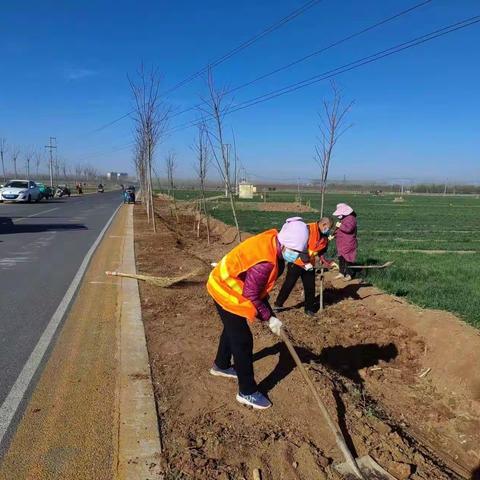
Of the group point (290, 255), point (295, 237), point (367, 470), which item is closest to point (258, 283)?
point (290, 255)

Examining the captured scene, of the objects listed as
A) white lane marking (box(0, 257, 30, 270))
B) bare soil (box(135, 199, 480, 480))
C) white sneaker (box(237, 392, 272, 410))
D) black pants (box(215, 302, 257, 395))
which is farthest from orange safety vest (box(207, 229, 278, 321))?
white lane marking (box(0, 257, 30, 270))

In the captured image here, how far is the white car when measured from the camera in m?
35.0

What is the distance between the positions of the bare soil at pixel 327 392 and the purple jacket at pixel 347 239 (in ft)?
3.43

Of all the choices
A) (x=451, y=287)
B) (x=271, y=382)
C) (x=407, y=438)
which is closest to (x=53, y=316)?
(x=271, y=382)

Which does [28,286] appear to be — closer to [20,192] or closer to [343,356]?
[343,356]

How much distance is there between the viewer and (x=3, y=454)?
10.7ft

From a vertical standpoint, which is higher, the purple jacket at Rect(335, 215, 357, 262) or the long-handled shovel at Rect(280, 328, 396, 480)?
the purple jacket at Rect(335, 215, 357, 262)

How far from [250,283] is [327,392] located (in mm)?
1339

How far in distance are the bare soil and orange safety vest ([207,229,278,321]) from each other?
2.75 ft

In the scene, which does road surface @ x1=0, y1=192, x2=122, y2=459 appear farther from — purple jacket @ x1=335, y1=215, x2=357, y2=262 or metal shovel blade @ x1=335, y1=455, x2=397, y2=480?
purple jacket @ x1=335, y1=215, x2=357, y2=262

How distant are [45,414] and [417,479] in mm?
2664

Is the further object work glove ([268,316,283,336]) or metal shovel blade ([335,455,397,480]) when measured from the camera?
work glove ([268,316,283,336])

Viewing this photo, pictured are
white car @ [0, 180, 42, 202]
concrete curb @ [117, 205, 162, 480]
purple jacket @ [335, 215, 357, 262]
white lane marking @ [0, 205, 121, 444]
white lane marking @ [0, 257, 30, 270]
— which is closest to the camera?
concrete curb @ [117, 205, 162, 480]

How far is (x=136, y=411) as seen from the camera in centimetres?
384
